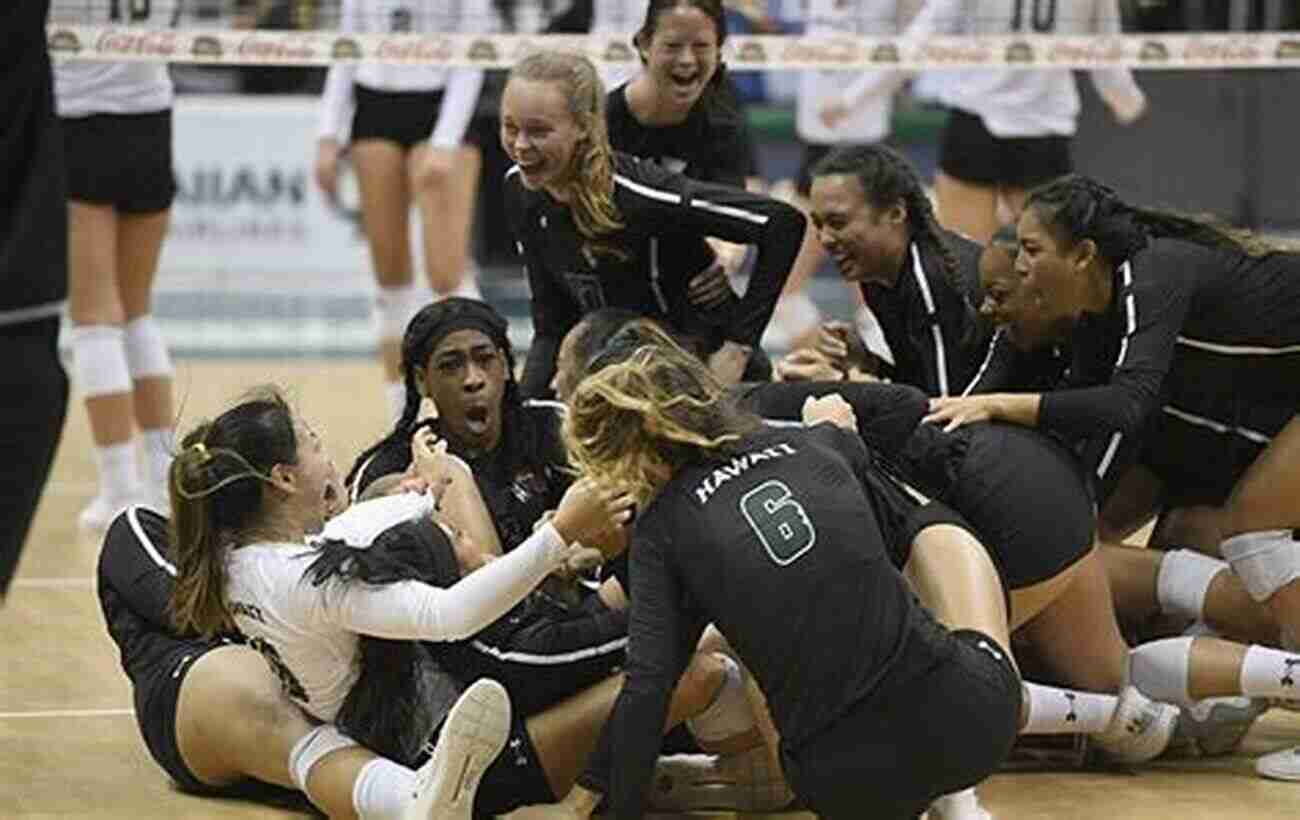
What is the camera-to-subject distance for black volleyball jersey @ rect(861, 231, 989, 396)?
577 centimetres

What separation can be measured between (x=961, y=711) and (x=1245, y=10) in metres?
7.60

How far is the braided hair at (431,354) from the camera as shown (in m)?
5.68

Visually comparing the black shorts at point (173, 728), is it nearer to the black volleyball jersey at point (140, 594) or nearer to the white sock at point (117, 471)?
the black volleyball jersey at point (140, 594)

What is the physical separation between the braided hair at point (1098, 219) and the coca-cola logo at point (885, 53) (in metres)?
3.89

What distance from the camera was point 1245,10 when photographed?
1163 centimetres

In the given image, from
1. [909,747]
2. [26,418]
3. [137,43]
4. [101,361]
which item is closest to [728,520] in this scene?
[909,747]

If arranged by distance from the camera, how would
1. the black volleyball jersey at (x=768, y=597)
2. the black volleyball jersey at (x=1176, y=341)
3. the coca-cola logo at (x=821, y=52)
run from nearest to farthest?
the black volleyball jersey at (x=768, y=597) → the black volleyball jersey at (x=1176, y=341) → the coca-cola logo at (x=821, y=52)

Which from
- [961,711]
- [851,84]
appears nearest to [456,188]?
[851,84]

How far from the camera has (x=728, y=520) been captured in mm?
4570

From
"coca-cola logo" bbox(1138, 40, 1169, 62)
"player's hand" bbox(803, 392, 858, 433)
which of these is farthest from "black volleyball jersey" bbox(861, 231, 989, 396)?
"coca-cola logo" bbox(1138, 40, 1169, 62)

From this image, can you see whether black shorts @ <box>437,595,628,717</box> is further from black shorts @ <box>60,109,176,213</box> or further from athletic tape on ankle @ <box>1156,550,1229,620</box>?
black shorts @ <box>60,109,176,213</box>

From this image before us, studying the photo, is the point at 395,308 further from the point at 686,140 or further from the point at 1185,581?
the point at 1185,581

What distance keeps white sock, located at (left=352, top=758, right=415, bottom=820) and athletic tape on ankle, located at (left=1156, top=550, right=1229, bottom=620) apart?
6.00ft

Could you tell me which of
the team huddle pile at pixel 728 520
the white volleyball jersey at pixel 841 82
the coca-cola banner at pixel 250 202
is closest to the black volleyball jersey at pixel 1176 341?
the team huddle pile at pixel 728 520
